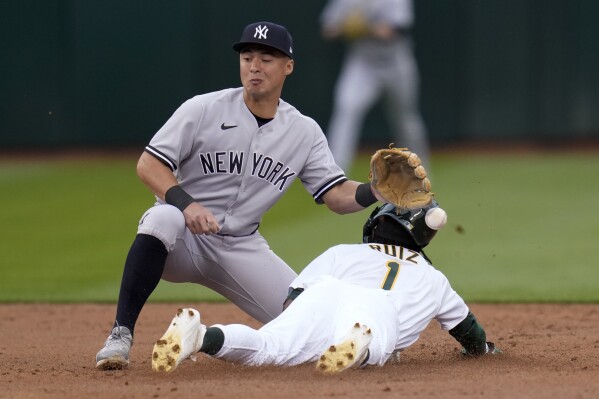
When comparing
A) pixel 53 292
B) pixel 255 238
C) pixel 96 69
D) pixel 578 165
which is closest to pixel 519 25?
pixel 578 165

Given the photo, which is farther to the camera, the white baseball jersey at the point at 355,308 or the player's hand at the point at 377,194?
the player's hand at the point at 377,194

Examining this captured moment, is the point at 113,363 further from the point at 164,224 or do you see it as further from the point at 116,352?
the point at 164,224

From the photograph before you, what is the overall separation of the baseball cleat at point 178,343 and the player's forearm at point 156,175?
37.1 inches

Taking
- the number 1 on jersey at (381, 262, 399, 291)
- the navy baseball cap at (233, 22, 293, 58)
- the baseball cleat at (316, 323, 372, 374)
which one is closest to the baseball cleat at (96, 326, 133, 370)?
the baseball cleat at (316, 323, 372, 374)

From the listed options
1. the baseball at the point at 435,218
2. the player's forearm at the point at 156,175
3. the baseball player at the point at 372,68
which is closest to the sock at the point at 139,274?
the player's forearm at the point at 156,175

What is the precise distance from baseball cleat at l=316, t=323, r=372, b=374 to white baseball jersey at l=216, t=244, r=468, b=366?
0.09 meters

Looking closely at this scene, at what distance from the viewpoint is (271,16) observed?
15812 millimetres

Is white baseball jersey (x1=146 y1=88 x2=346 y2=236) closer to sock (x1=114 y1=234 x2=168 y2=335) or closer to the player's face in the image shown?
the player's face

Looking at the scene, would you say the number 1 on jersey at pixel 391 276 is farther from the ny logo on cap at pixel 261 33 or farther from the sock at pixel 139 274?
the ny logo on cap at pixel 261 33

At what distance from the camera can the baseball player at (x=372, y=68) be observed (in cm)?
1320

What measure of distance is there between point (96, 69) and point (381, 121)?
3.89m

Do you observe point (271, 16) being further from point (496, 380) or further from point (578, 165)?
point (496, 380)

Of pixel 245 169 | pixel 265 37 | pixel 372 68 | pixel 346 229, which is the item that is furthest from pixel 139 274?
pixel 372 68

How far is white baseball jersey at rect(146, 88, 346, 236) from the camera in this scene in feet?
17.9
